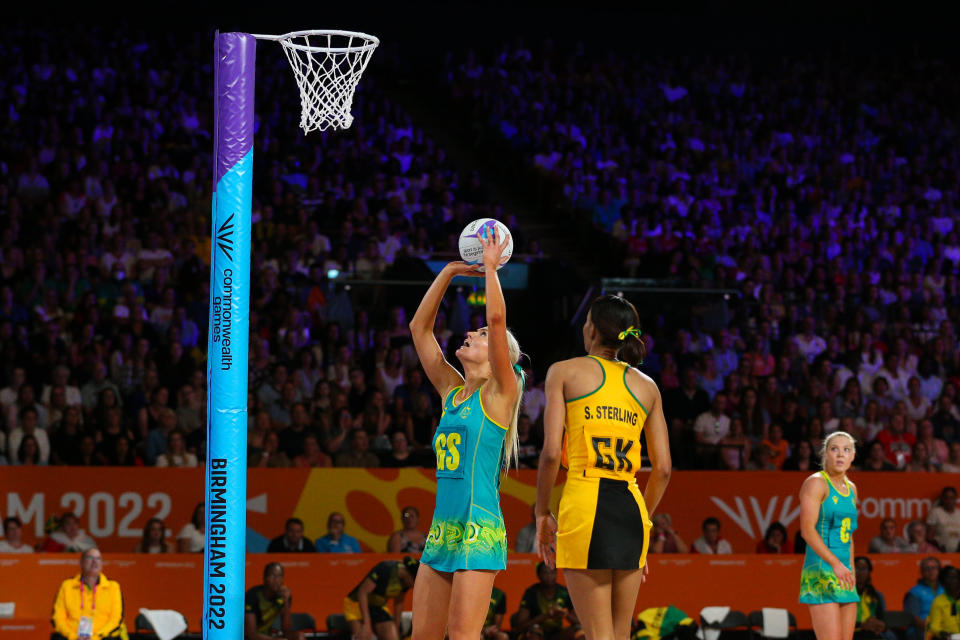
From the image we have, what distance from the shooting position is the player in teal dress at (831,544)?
8266mm

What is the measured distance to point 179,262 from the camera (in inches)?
583

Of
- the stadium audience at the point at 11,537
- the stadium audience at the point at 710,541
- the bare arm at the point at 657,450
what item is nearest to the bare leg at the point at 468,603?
the bare arm at the point at 657,450

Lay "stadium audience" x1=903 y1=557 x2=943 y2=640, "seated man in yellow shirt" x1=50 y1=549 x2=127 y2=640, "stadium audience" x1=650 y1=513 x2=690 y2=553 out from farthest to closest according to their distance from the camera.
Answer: "stadium audience" x1=650 y1=513 x2=690 y2=553, "stadium audience" x1=903 y1=557 x2=943 y2=640, "seated man in yellow shirt" x1=50 y1=549 x2=127 y2=640

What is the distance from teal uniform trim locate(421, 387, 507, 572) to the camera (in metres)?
5.43

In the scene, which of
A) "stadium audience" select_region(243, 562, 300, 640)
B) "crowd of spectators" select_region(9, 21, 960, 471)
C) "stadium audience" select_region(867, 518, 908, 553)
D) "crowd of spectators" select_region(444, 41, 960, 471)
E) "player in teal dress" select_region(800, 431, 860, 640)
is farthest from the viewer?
"crowd of spectators" select_region(444, 41, 960, 471)

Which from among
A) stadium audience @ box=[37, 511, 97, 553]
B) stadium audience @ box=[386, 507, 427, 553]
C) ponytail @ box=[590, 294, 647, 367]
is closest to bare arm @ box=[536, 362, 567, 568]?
ponytail @ box=[590, 294, 647, 367]

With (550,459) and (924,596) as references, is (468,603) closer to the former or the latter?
(550,459)

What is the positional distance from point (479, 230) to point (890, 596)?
27.8ft

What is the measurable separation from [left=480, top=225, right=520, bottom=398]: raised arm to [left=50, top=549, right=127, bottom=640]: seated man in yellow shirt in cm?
622

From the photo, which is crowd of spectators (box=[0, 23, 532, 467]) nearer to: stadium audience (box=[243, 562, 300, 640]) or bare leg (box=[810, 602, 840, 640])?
stadium audience (box=[243, 562, 300, 640])

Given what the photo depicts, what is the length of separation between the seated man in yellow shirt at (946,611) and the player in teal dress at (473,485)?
25.2 ft

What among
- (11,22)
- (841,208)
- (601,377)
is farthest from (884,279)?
(11,22)

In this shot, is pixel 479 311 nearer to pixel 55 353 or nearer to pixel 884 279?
pixel 55 353

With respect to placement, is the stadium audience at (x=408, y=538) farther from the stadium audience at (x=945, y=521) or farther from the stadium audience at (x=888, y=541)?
the stadium audience at (x=945, y=521)
